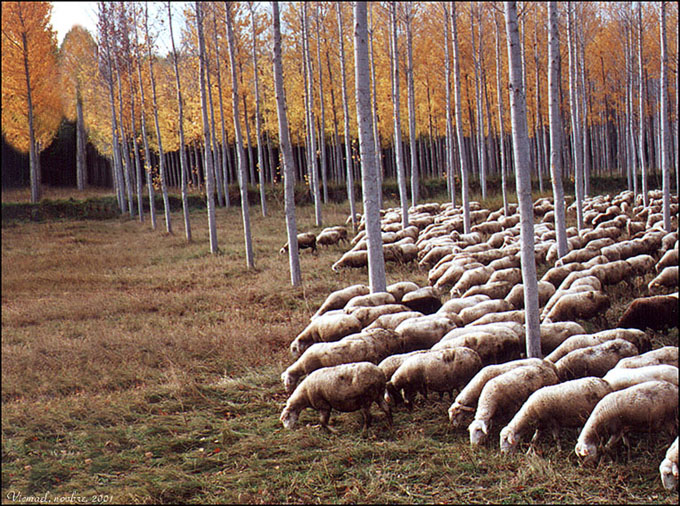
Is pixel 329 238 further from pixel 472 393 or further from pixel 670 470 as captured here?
pixel 670 470

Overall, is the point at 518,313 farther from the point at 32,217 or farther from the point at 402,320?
the point at 32,217

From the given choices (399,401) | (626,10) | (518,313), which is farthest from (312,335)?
(626,10)

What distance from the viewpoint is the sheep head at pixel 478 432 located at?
5.55 meters

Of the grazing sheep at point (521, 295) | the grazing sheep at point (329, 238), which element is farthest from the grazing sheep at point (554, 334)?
the grazing sheep at point (329, 238)

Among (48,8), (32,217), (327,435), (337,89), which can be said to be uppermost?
(48,8)

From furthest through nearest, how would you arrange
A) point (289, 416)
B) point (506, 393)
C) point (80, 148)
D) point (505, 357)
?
point (80, 148) → point (505, 357) → point (289, 416) → point (506, 393)

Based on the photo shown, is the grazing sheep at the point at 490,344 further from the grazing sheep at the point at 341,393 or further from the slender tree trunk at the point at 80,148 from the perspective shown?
the slender tree trunk at the point at 80,148

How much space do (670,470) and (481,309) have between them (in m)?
4.47

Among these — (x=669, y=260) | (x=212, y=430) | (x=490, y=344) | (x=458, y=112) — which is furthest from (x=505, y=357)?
(x=458, y=112)

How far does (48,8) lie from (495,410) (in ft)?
95.0

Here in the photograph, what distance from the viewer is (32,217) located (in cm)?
2725

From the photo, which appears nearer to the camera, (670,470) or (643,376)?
(670,470)

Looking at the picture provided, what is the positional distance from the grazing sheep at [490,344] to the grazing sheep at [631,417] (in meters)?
1.99

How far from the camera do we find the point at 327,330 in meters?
8.45
